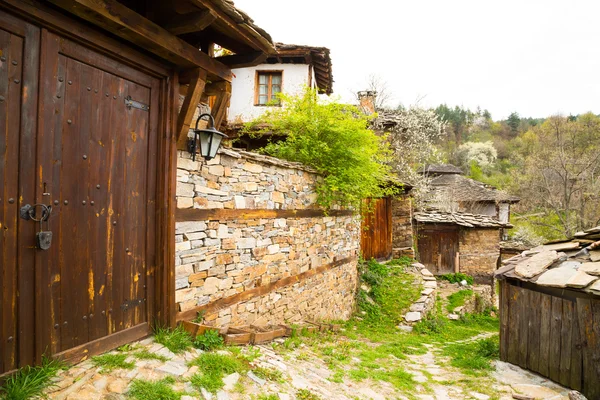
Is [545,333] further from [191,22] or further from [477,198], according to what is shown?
[477,198]

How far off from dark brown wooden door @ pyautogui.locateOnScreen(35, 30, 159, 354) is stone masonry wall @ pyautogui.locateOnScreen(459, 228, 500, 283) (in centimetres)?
1365

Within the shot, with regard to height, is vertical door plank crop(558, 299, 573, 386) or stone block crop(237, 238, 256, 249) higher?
stone block crop(237, 238, 256, 249)

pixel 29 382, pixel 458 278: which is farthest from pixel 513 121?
pixel 29 382

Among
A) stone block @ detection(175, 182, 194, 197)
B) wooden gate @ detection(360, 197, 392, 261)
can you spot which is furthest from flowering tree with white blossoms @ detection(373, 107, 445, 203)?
stone block @ detection(175, 182, 194, 197)

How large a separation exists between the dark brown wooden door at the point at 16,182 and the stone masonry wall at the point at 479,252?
14.6 m

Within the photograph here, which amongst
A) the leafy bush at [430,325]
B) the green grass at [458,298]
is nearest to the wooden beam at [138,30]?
the leafy bush at [430,325]

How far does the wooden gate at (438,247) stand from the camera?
14531 mm

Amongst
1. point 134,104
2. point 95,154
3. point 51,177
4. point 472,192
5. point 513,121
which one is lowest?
point 51,177

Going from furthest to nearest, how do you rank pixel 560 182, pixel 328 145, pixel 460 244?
1. pixel 560 182
2. pixel 460 244
3. pixel 328 145

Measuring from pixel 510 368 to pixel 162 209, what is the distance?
5581 millimetres

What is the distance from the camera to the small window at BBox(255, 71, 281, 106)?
38.9ft

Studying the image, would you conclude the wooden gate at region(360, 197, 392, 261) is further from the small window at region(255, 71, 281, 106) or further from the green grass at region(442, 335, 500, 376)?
the green grass at region(442, 335, 500, 376)

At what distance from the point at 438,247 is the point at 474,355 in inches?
359

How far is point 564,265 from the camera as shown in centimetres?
535
